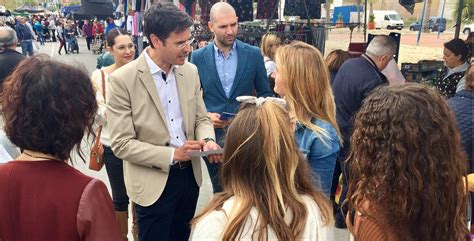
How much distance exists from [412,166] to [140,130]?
57.2 inches

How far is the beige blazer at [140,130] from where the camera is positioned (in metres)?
2.15

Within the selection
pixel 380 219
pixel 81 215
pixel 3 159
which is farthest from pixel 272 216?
pixel 3 159

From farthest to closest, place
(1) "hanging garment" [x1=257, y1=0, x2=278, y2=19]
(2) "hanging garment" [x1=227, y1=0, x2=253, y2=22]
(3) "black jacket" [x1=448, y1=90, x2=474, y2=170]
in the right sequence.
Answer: (1) "hanging garment" [x1=257, y1=0, x2=278, y2=19] → (2) "hanging garment" [x1=227, y1=0, x2=253, y2=22] → (3) "black jacket" [x1=448, y1=90, x2=474, y2=170]

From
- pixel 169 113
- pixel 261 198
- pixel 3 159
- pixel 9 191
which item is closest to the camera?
pixel 9 191

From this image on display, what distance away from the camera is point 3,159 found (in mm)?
2115

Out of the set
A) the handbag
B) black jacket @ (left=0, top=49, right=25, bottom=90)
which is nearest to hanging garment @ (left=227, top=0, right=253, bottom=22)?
black jacket @ (left=0, top=49, right=25, bottom=90)

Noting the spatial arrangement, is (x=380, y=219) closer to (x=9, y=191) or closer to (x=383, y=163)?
(x=383, y=163)

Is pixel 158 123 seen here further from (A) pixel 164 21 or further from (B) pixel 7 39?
(B) pixel 7 39

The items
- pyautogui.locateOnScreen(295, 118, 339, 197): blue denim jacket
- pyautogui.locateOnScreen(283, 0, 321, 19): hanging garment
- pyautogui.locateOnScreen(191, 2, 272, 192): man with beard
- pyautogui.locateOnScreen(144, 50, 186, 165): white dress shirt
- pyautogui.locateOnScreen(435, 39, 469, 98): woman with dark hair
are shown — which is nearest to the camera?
pyautogui.locateOnScreen(295, 118, 339, 197): blue denim jacket

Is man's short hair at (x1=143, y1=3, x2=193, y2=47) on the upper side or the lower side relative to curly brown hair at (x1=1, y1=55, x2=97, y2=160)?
upper

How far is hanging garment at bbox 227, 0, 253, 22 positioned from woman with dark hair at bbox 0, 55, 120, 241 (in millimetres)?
6494

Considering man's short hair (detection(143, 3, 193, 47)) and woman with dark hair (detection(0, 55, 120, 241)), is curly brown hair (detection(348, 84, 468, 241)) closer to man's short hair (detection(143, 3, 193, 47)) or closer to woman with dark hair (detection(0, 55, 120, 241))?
woman with dark hair (detection(0, 55, 120, 241))

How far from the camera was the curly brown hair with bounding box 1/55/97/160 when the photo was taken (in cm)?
121

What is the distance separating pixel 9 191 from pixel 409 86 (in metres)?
1.35
